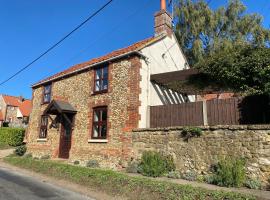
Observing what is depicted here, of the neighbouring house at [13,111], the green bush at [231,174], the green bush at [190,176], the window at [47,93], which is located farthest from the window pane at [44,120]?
the neighbouring house at [13,111]

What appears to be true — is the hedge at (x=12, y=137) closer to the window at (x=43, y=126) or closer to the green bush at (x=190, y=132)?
the window at (x=43, y=126)

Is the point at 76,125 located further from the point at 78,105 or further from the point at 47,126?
the point at 47,126

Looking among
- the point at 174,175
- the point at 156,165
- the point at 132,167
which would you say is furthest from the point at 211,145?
the point at 132,167

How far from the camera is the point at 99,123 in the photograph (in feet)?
49.4

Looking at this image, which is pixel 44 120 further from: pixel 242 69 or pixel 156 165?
pixel 242 69

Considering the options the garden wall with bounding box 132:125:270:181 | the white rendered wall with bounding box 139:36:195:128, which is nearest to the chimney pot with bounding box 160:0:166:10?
the white rendered wall with bounding box 139:36:195:128

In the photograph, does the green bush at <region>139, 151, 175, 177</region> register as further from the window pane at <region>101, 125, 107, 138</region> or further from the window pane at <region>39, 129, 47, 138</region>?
the window pane at <region>39, 129, 47, 138</region>

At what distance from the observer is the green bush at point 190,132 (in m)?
10.7

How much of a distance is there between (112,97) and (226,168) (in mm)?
7651

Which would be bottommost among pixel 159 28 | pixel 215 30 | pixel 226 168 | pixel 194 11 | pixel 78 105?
pixel 226 168

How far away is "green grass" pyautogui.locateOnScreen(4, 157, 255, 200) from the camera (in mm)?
7320

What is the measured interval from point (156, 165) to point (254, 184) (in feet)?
13.3

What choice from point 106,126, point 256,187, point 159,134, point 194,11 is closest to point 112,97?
point 106,126

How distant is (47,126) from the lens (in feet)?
62.0
